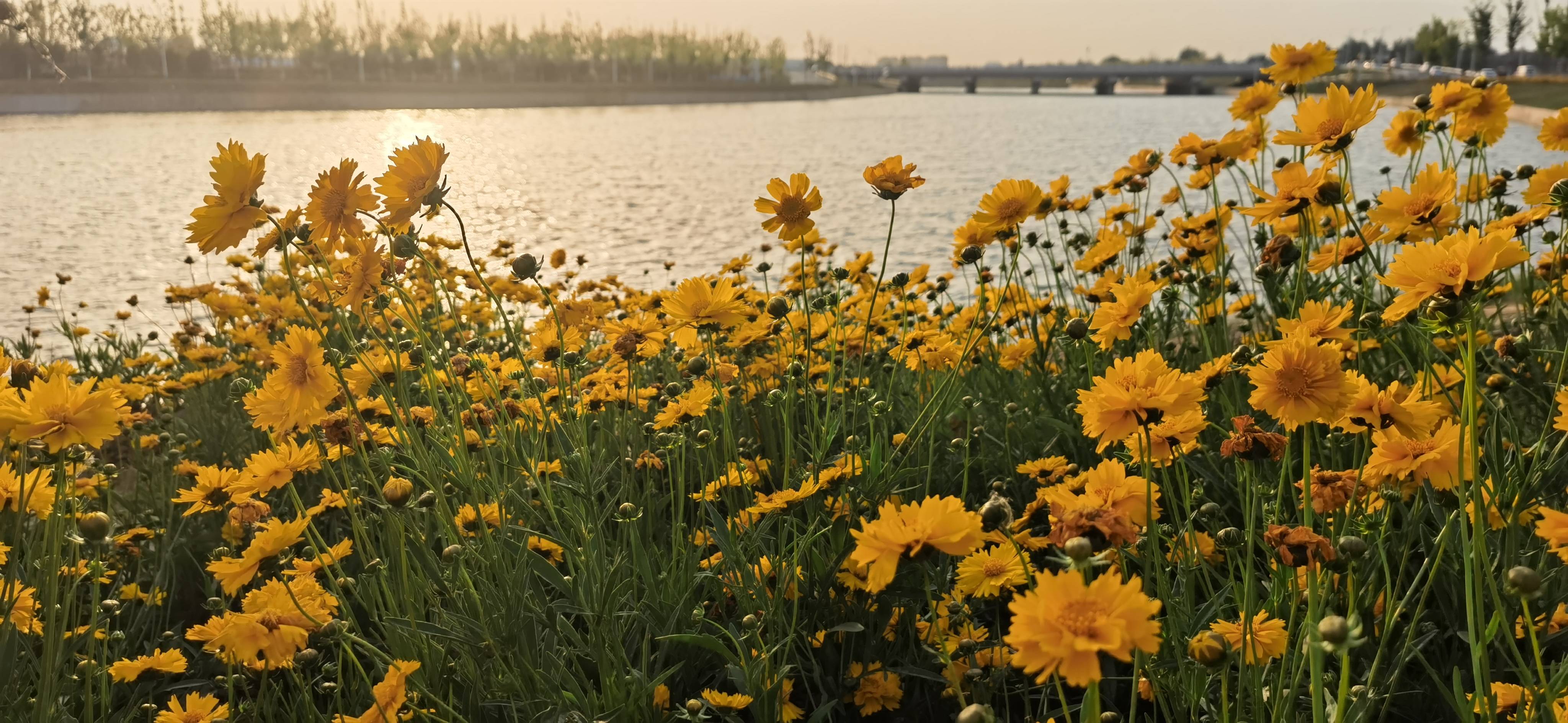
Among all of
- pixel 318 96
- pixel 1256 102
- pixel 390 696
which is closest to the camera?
pixel 390 696

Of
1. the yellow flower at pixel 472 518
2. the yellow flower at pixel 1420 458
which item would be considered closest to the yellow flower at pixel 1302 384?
the yellow flower at pixel 1420 458

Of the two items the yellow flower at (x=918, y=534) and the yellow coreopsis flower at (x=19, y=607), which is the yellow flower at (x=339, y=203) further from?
the yellow flower at (x=918, y=534)

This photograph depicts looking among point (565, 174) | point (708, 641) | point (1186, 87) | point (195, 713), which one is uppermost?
point (1186, 87)

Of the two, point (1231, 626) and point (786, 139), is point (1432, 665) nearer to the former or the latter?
point (1231, 626)

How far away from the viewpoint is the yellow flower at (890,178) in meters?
1.44

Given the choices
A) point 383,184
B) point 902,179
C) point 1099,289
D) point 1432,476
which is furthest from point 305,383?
point 1099,289

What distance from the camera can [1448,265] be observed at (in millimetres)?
917

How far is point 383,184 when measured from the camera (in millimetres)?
1315

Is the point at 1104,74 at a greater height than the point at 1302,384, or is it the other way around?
the point at 1104,74

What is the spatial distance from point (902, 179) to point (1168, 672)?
0.73m

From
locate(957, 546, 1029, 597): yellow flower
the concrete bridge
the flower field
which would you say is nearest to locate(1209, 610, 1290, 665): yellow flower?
the flower field

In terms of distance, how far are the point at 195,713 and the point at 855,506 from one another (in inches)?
34.6

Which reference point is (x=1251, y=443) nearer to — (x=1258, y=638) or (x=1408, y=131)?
(x=1258, y=638)

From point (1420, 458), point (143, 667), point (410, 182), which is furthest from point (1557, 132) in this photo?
point (143, 667)
